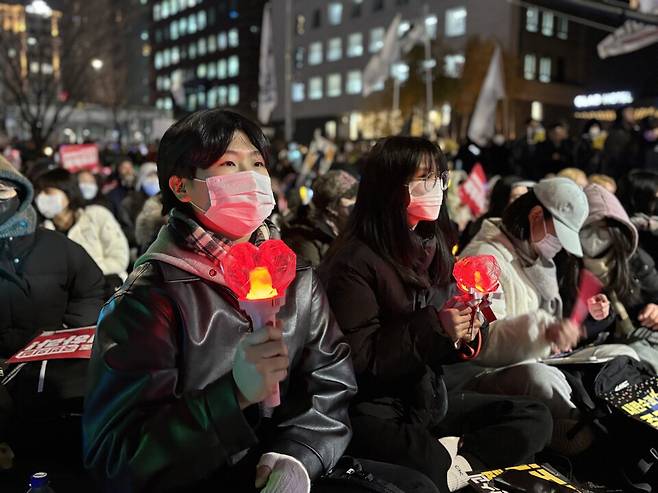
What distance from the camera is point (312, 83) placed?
69188 mm

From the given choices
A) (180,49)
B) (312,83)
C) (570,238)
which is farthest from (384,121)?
(180,49)

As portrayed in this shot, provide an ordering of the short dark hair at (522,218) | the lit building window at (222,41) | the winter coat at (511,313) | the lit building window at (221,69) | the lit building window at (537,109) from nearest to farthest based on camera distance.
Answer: the winter coat at (511,313) < the short dark hair at (522,218) < the lit building window at (537,109) < the lit building window at (222,41) < the lit building window at (221,69)

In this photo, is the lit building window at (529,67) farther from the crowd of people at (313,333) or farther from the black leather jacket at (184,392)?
the black leather jacket at (184,392)

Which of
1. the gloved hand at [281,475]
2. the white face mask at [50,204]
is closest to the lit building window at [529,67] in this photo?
the white face mask at [50,204]

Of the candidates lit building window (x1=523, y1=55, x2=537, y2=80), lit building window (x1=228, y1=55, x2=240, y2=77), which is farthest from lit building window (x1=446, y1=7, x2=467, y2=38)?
lit building window (x1=228, y1=55, x2=240, y2=77)

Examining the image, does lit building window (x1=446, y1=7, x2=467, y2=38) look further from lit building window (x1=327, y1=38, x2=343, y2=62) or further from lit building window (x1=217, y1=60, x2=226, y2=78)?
lit building window (x1=217, y1=60, x2=226, y2=78)

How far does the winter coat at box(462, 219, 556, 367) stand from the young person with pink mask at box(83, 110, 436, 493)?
1373 mm

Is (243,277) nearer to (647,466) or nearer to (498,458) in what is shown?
(498,458)

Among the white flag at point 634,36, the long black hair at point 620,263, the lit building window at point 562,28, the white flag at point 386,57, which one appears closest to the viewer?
the long black hair at point 620,263

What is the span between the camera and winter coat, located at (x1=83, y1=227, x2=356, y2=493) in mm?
2006

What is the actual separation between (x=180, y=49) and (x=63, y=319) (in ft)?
384

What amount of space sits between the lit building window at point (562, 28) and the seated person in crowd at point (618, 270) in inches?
1893

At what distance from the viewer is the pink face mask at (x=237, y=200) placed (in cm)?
233

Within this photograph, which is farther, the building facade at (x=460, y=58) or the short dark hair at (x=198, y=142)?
the building facade at (x=460, y=58)
